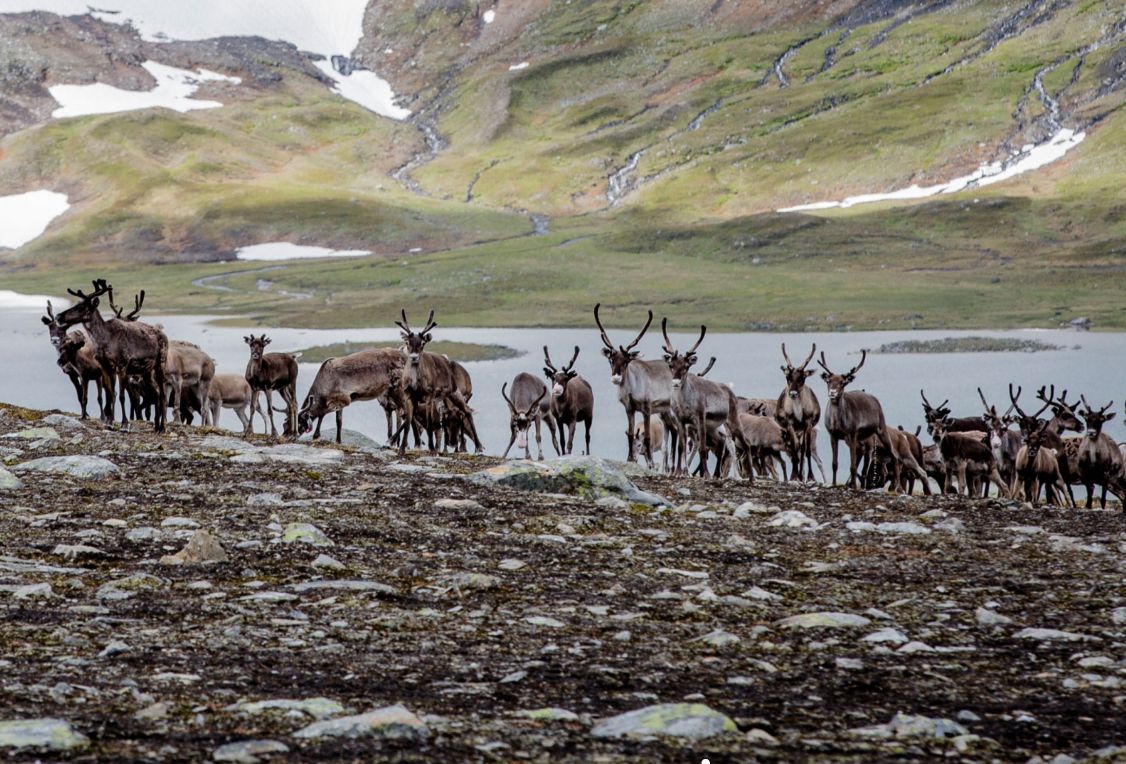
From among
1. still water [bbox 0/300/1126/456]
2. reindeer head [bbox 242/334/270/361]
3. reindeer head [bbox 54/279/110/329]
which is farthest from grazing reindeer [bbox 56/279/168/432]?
still water [bbox 0/300/1126/456]

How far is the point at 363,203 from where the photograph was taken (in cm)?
19225

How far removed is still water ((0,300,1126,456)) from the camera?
5494 cm

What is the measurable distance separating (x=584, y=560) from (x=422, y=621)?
2.66 meters

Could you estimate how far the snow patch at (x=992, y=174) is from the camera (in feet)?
580

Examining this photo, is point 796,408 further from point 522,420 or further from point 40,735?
point 40,735

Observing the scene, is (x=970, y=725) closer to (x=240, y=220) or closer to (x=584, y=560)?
(x=584, y=560)

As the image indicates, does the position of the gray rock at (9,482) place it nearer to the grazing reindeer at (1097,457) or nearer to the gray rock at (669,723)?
the gray rock at (669,723)

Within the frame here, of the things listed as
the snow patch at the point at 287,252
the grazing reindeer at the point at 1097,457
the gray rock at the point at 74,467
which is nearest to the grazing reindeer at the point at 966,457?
the grazing reindeer at the point at 1097,457

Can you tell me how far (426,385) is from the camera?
2344 centimetres

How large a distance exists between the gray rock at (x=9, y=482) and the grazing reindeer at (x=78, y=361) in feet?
28.7

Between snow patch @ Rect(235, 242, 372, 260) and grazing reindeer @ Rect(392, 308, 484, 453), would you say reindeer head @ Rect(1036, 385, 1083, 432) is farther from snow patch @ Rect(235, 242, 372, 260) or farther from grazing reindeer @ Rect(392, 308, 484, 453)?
snow patch @ Rect(235, 242, 372, 260)

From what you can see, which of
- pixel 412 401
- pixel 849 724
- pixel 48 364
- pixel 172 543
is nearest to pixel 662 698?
pixel 849 724

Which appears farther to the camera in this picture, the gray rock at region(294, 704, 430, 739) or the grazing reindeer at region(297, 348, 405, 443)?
the grazing reindeer at region(297, 348, 405, 443)

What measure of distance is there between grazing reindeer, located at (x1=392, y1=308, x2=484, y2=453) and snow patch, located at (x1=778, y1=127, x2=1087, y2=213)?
15267 cm
